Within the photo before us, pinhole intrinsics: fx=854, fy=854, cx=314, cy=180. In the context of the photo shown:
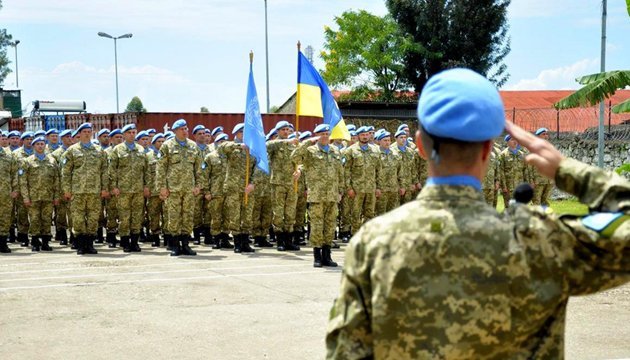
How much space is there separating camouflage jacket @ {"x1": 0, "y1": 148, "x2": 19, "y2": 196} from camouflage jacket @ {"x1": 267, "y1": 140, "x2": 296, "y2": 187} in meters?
4.53

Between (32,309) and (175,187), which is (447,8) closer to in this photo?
(175,187)

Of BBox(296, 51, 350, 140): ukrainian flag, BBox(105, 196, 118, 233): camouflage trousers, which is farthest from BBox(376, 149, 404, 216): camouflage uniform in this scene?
BBox(105, 196, 118, 233): camouflage trousers

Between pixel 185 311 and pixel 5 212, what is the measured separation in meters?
7.47

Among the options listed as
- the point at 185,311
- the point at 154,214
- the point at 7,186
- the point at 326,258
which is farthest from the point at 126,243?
the point at 185,311

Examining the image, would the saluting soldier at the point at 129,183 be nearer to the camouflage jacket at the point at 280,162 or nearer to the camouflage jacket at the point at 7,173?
the camouflage jacket at the point at 7,173

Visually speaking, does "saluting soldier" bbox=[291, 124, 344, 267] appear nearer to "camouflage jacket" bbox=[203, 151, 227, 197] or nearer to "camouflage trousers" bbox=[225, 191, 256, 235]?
"camouflage trousers" bbox=[225, 191, 256, 235]

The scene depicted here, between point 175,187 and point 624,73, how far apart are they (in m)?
7.03

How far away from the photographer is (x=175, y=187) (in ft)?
44.1

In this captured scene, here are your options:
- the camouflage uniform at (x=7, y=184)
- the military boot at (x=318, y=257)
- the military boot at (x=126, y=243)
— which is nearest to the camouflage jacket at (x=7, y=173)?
the camouflage uniform at (x=7, y=184)

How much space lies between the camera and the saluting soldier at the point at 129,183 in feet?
47.0

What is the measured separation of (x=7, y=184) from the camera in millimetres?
14836

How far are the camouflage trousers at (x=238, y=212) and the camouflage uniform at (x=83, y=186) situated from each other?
2111 mm

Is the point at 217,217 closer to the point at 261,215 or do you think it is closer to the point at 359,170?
the point at 261,215

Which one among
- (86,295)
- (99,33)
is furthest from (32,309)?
(99,33)
